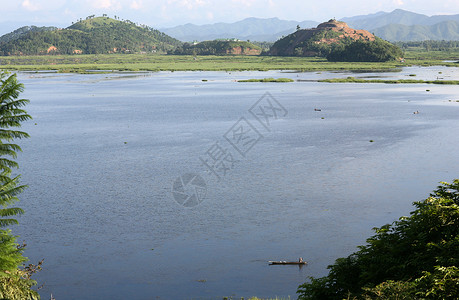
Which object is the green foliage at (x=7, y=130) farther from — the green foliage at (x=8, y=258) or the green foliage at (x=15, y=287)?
the green foliage at (x=15, y=287)

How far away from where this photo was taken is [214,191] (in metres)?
46.1

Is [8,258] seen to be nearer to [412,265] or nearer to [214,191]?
[412,265]

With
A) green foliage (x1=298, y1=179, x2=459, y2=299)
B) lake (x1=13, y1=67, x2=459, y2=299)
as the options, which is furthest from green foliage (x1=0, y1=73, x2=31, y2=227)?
green foliage (x1=298, y1=179, x2=459, y2=299)

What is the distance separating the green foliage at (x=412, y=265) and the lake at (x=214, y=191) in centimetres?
787

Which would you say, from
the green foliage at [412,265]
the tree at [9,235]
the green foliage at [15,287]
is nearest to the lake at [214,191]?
the green foliage at [15,287]

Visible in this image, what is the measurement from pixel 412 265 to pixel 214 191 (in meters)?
27.5

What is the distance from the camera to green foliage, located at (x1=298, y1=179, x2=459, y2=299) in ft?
56.1

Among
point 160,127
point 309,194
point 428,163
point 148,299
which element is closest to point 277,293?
point 148,299

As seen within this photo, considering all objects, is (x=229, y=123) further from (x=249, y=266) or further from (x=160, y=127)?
(x=249, y=266)

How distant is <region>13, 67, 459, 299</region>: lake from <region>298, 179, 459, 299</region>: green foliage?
7870 millimetres

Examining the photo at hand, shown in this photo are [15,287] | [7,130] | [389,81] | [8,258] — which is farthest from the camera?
[389,81]

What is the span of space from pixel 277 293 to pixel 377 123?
5925 cm

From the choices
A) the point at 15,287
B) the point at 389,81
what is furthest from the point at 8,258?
the point at 389,81

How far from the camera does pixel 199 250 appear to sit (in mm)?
33750
